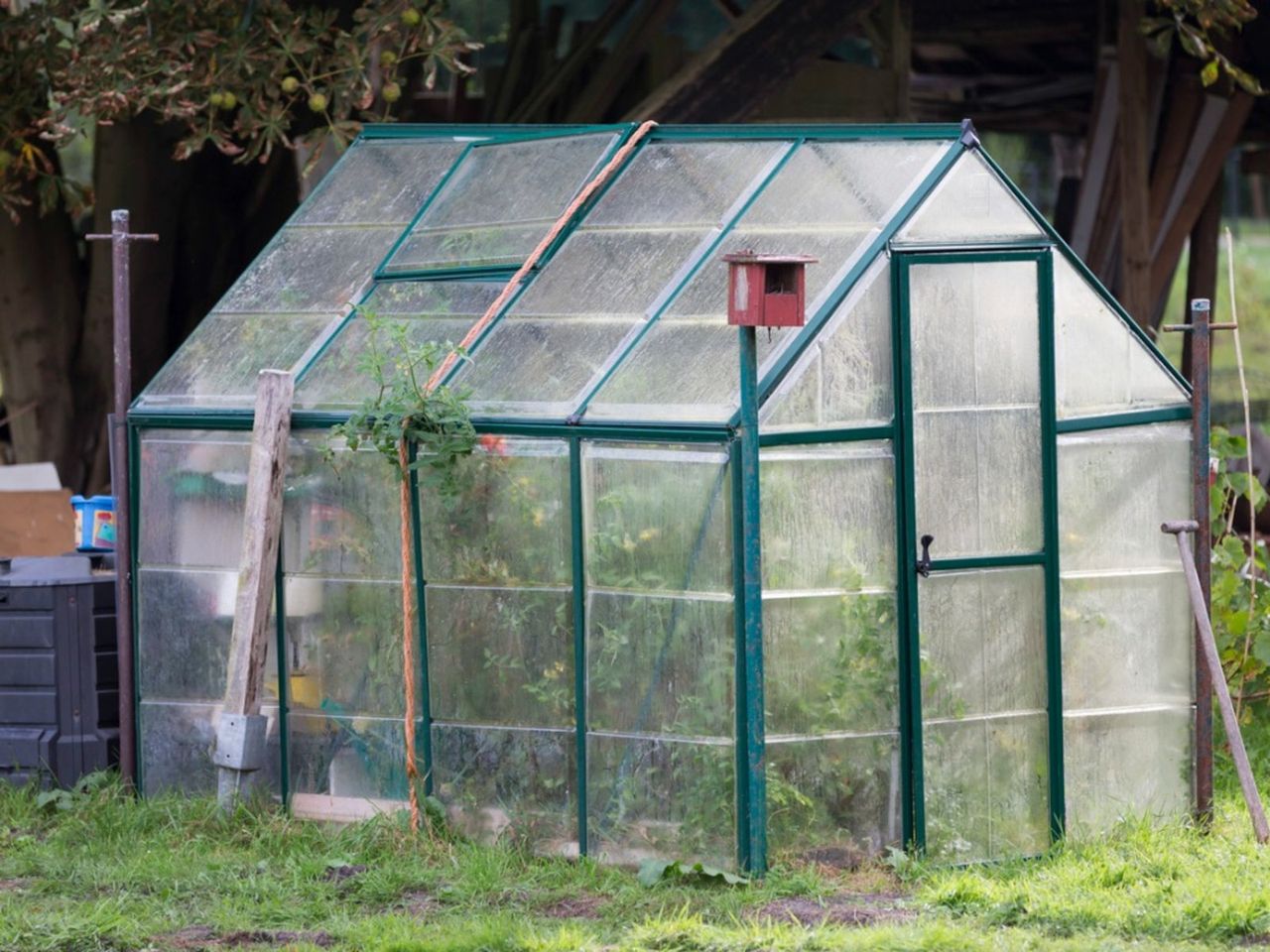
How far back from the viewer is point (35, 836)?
7363mm

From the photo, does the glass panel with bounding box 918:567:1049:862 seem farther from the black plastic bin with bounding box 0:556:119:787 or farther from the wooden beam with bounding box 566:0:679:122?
the wooden beam with bounding box 566:0:679:122

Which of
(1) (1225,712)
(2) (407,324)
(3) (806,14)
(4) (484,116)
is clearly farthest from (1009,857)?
(4) (484,116)

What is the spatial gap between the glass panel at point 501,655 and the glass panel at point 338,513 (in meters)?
0.31

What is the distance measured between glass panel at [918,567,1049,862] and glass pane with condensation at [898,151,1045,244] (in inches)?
46.2

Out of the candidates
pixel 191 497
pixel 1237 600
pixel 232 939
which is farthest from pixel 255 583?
pixel 1237 600

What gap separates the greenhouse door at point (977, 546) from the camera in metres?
6.61

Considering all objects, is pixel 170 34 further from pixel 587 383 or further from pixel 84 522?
pixel 587 383

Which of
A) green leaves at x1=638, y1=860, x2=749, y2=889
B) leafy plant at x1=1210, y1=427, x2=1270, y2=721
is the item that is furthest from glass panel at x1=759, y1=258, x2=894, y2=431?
leafy plant at x1=1210, y1=427, x2=1270, y2=721

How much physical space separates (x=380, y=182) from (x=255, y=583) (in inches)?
78.8

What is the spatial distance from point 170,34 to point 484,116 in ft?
8.85

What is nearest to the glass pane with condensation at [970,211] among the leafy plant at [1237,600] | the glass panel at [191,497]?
the leafy plant at [1237,600]

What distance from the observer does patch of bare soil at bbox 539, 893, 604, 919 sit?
20.0 feet

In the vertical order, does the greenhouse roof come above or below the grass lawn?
above

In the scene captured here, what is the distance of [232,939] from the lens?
19.5 ft
